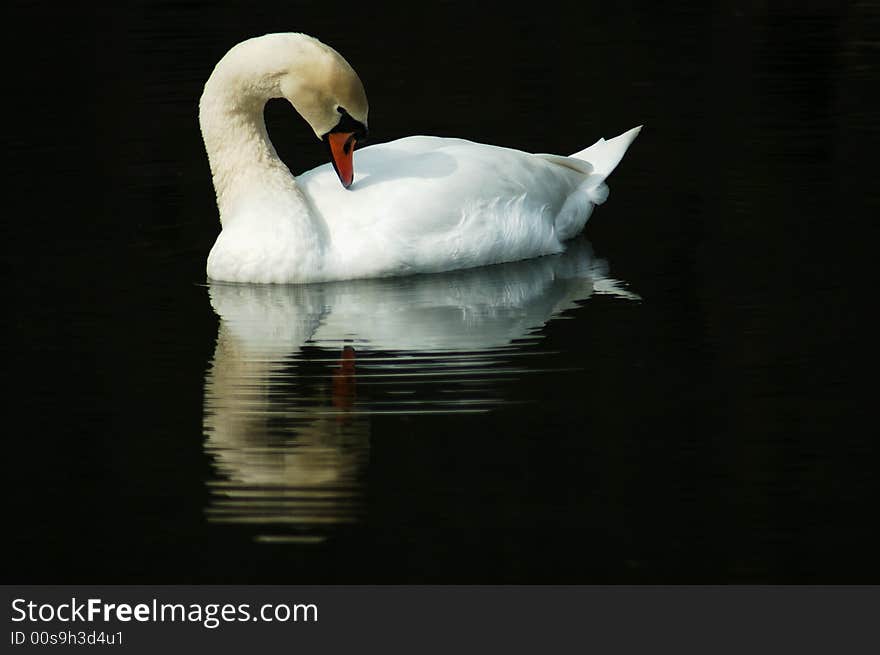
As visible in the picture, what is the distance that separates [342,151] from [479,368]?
238 centimetres

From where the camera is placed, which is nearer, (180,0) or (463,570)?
(463,570)

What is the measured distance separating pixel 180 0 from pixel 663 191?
418 inches

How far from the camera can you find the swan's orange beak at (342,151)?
1180 cm

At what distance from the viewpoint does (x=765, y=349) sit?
1009cm

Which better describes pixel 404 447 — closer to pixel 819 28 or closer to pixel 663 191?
pixel 663 191

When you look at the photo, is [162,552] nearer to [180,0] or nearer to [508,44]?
[508,44]

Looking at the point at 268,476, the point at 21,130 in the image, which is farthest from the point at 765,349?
the point at 21,130

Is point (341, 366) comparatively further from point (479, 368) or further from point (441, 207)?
point (441, 207)

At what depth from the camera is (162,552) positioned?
774 centimetres

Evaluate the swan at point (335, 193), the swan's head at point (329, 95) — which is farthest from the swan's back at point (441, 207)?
the swan's head at point (329, 95)

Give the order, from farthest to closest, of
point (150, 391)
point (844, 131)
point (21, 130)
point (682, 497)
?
point (21, 130) → point (844, 131) → point (150, 391) → point (682, 497)

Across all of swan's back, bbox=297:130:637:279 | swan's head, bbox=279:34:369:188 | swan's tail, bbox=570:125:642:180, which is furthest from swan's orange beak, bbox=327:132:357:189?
swan's tail, bbox=570:125:642:180

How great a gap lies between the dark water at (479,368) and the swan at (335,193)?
177mm

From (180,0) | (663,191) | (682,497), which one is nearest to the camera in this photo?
(682,497)
